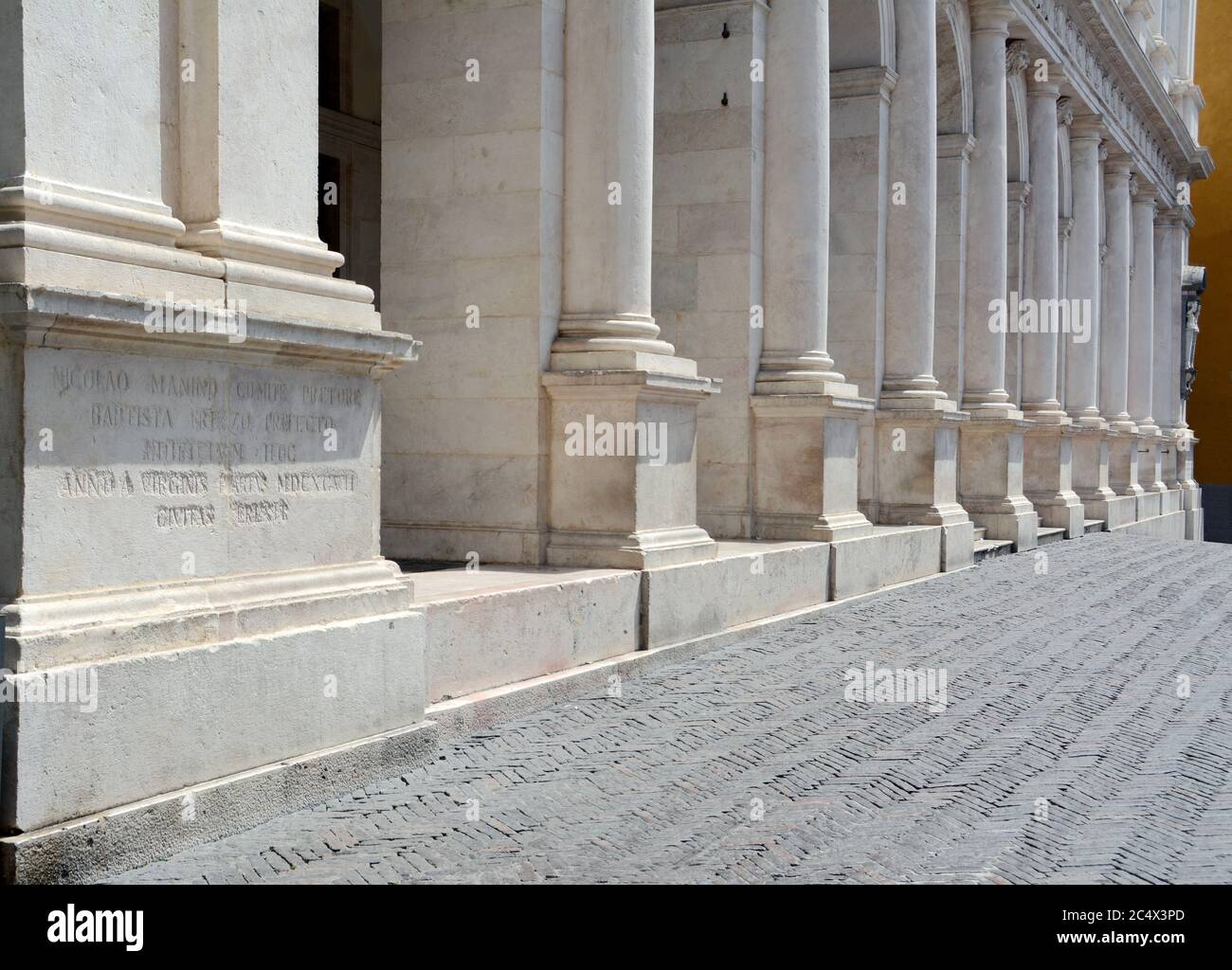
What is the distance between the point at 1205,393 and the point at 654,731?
42.5 meters

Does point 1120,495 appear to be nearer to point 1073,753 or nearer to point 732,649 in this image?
point 732,649

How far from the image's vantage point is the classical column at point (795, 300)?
13.0 meters

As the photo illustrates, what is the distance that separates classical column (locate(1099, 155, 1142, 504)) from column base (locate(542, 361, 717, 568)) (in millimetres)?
23401

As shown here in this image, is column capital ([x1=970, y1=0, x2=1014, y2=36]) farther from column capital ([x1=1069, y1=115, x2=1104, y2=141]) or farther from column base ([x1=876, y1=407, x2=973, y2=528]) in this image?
column capital ([x1=1069, y1=115, x2=1104, y2=141])

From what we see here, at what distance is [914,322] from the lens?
55.5 ft


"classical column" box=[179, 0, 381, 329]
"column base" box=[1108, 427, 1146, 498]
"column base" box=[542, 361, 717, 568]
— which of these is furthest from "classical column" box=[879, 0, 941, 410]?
"column base" box=[1108, 427, 1146, 498]

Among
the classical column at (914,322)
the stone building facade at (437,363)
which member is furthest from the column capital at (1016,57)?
the classical column at (914,322)

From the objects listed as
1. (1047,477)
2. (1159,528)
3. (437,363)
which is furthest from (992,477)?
(1159,528)

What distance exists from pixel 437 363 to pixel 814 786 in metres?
4.82

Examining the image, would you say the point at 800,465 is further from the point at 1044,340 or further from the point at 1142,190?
the point at 1142,190

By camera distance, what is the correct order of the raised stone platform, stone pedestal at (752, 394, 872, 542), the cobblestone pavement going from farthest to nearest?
the raised stone platform, stone pedestal at (752, 394, 872, 542), the cobblestone pavement

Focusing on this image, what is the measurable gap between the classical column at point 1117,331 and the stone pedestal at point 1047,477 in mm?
7399

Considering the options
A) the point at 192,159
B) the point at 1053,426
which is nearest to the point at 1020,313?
the point at 1053,426

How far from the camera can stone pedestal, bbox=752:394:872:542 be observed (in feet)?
42.3
